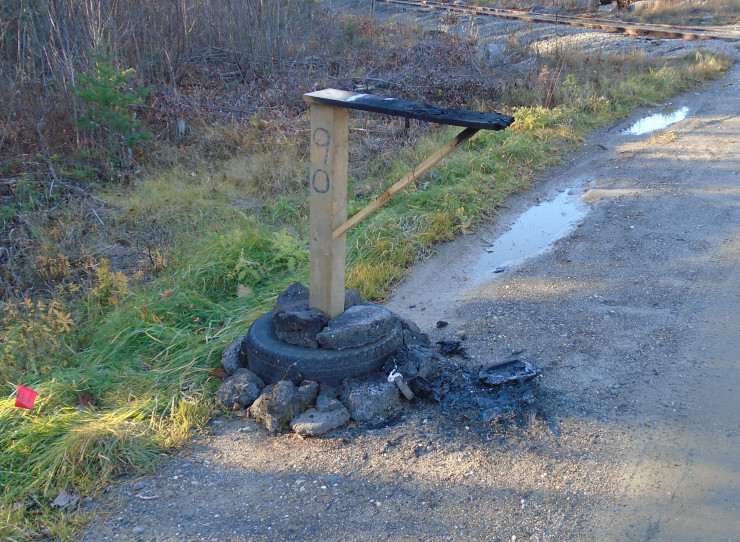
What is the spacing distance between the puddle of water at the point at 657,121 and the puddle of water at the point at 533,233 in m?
3.51

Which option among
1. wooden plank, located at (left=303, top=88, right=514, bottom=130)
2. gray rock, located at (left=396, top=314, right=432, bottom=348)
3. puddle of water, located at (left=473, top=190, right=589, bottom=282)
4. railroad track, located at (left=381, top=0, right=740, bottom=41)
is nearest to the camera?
wooden plank, located at (left=303, top=88, right=514, bottom=130)

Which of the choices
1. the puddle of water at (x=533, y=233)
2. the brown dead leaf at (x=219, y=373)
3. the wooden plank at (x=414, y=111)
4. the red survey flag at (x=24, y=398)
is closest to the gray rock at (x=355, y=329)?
the brown dead leaf at (x=219, y=373)

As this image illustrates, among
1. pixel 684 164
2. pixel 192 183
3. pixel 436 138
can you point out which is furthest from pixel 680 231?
pixel 192 183

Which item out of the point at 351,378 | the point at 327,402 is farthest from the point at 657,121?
the point at 327,402

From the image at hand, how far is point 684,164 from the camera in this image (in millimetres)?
8953

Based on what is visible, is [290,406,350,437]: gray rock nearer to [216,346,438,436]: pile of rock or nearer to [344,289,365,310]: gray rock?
[216,346,438,436]: pile of rock

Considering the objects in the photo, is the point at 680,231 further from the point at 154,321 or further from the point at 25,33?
the point at 25,33

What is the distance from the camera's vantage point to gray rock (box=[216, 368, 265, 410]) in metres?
4.05

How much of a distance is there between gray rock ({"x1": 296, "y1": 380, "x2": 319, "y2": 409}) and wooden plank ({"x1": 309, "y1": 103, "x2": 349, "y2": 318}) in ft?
1.56

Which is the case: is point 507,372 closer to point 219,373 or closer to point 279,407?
point 279,407

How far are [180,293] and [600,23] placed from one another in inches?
790

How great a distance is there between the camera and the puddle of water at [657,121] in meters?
11.0

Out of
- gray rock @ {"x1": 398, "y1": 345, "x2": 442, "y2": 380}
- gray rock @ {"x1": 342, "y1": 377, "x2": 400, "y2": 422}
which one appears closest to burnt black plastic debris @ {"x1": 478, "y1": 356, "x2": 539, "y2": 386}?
gray rock @ {"x1": 398, "y1": 345, "x2": 442, "y2": 380}

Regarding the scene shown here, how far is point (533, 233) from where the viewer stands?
7.27 metres
